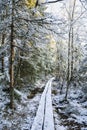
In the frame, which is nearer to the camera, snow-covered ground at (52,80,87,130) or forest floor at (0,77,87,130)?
forest floor at (0,77,87,130)

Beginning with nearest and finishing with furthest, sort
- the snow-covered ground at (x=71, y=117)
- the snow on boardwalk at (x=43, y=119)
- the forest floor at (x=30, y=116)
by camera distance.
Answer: the snow on boardwalk at (x=43, y=119)
the forest floor at (x=30, y=116)
the snow-covered ground at (x=71, y=117)

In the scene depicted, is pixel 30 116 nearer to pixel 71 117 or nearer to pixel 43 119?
pixel 43 119

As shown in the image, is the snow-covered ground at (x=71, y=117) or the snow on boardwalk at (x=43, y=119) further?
the snow-covered ground at (x=71, y=117)

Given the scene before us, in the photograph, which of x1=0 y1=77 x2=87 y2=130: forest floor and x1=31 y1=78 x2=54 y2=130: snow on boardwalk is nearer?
x1=31 y1=78 x2=54 y2=130: snow on boardwalk

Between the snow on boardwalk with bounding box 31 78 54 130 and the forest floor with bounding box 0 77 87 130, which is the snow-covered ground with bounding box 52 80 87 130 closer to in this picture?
the forest floor with bounding box 0 77 87 130

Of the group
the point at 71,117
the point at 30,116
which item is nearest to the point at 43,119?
the point at 30,116

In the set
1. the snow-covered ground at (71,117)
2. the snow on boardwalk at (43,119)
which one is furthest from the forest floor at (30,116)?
the snow on boardwalk at (43,119)

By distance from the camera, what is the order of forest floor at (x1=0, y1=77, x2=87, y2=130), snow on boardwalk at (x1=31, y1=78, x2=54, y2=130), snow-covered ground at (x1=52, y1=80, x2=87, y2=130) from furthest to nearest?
1. snow-covered ground at (x1=52, y1=80, x2=87, y2=130)
2. forest floor at (x1=0, y1=77, x2=87, y2=130)
3. snow on boardwalk at (x1=31, y1=78, x2=54, y2=130)

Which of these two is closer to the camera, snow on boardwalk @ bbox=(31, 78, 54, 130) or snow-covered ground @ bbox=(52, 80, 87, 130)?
snow on boardwalk @ bbox=(31, 78, 54, 130)

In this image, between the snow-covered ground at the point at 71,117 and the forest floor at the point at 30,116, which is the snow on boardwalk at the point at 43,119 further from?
the snow-covered ground at the point at 71,117

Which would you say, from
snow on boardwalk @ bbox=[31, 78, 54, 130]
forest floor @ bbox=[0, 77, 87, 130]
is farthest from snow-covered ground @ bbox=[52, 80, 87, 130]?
snow on boardwalk @ bbox=[31, 78, 54, 130]

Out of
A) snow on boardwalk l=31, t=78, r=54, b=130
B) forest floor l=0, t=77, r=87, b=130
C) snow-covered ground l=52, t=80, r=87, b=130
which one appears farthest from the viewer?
snow-covered ground l=52, t=80, r=87, b=130

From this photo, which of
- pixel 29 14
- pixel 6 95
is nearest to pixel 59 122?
pixel 6 95

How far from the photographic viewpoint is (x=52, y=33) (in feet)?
45.9
